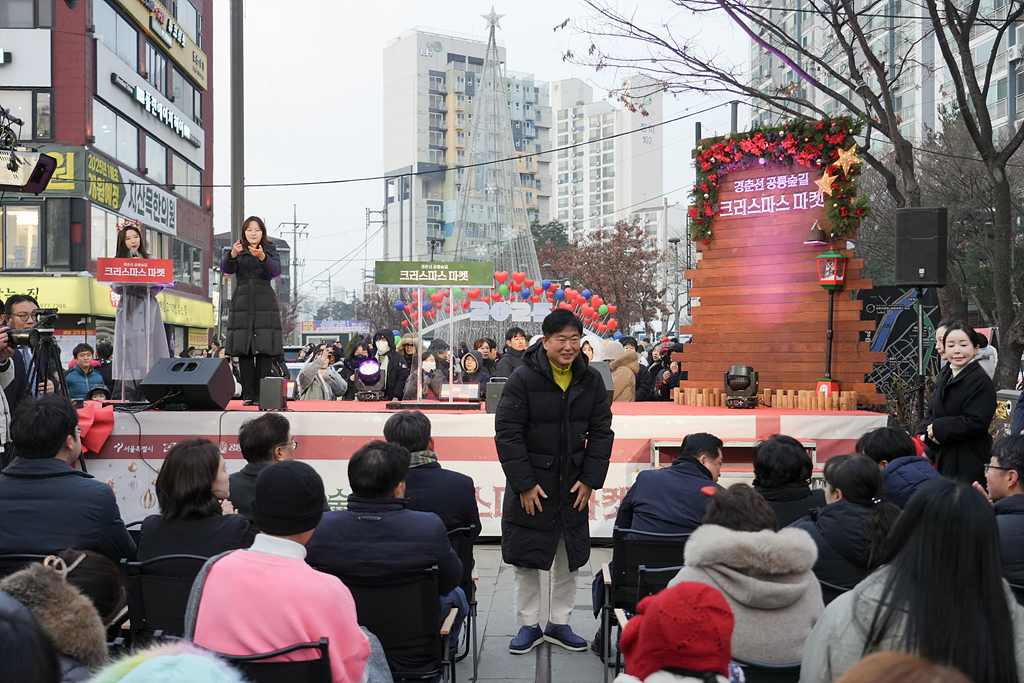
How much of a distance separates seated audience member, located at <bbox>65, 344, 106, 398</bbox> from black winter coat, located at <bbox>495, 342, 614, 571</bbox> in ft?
21.7

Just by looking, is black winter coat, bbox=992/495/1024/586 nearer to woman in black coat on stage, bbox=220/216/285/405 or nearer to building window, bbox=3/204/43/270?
woman in black coat on stage, bbox=220/216/285/405

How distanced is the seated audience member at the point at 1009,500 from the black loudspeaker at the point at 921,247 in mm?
5061

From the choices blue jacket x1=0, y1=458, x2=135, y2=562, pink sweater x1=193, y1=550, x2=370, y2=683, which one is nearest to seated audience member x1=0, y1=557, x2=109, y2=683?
pink sweater x1=193, y1=550, x2=370, y2=683

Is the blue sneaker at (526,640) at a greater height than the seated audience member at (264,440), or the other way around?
the seated audience member at (264,440)

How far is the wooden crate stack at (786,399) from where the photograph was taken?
7.87 meters

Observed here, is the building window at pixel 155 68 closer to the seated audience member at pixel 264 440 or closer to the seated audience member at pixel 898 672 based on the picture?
the seated audience member at pixel 264 440

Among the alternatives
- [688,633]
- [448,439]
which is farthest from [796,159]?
[688,633]

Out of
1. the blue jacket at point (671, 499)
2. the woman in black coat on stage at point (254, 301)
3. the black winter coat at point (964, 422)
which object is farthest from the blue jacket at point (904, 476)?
the woman in black coat on stage at point (254, 301)

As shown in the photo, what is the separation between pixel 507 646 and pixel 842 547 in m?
2.29

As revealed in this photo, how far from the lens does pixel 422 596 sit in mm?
3248

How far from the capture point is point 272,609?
2.43 m

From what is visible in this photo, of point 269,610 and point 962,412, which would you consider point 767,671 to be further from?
point 962,412

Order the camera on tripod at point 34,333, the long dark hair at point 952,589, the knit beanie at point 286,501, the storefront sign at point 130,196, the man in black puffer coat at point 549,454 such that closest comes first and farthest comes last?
the long dark hair at point 952,589 < the knit beanie at point 286,501 < the man in black puffer coat at point 549,454 < the camera on tripod at point 34,333 < the storefront sign at point 130,196

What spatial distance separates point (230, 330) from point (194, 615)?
5244mm
